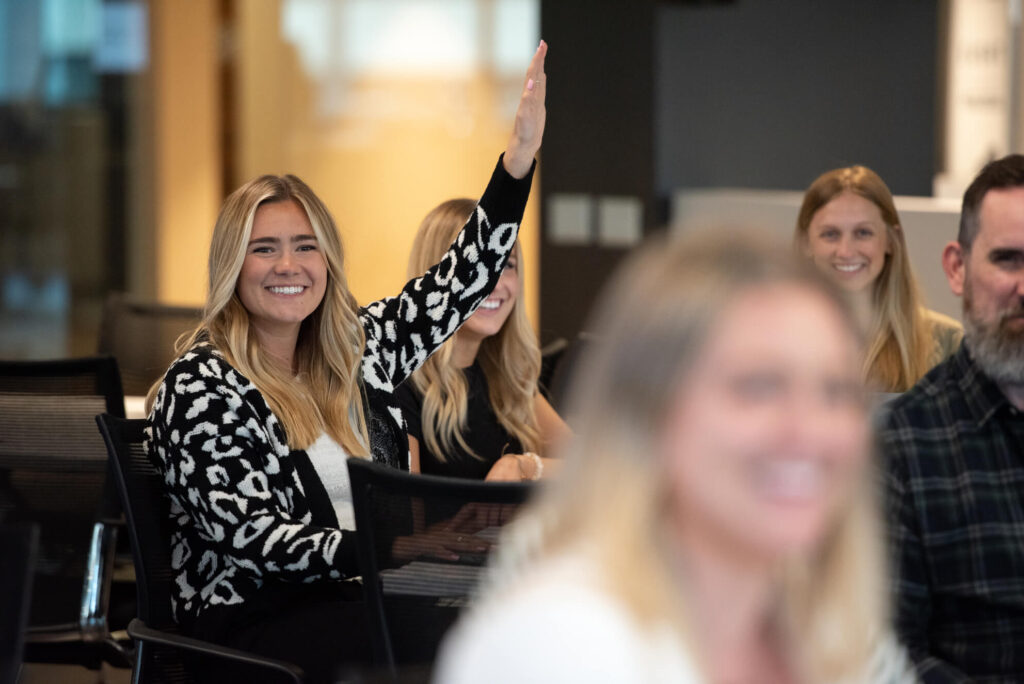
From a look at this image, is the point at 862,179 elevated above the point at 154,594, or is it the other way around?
the point at 862,179

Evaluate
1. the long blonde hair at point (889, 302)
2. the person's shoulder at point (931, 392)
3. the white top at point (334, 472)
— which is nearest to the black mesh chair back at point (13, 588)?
the white top at point (334, 472)

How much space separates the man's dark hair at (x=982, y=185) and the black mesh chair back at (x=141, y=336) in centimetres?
273

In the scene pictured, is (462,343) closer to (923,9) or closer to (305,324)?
(305,324)

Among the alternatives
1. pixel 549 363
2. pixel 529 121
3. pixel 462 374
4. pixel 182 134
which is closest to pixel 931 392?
pixel 529 121

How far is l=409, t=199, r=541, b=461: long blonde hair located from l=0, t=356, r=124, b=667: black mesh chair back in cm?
72

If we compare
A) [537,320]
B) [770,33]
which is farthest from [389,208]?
[770,33]

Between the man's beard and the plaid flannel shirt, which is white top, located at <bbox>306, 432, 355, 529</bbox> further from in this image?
the man's beard

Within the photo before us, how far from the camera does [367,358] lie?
2842mm

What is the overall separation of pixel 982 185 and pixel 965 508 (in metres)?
0.58

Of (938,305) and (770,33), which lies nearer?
(938,305)

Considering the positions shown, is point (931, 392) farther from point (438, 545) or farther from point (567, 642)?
point (567, 642)

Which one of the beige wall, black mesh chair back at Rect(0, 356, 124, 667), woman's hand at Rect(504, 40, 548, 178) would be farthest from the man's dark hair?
the beige wall

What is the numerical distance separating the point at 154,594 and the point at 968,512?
4.60 feet

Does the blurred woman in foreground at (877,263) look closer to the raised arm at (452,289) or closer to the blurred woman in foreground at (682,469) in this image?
the raised arm at (452,289)
